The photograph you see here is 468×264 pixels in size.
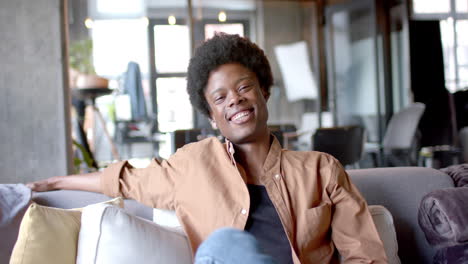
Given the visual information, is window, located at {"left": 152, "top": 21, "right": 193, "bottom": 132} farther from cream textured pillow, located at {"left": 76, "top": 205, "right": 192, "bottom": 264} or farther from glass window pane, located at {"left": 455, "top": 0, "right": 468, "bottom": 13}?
cream textured pillow, located at {"left": 76, "top": 205, "right": 192, "bottom": 264}

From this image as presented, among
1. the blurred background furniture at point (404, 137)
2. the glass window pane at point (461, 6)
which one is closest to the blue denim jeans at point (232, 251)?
the blurred background furniture at point (404, 137)

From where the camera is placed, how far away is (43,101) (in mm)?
2627

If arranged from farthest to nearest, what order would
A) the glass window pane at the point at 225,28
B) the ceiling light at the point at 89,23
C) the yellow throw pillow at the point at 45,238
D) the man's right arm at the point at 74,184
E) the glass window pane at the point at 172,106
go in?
the glass window pane at the point at 225,28, the glass window pane at the point at 172,106, the ceiling light at the point at 89,23, the man's right arm at the point at 74,184, the yellow throw pillow at the point at 45,238

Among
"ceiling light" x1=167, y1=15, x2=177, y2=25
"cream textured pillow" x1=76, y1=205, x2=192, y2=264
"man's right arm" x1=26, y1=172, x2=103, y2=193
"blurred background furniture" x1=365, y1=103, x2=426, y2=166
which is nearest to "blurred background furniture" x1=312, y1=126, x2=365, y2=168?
"blurred background furniture" x1=365, y1=103, x2=426, y2=166

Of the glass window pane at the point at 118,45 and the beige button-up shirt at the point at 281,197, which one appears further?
the glass window pane at the point at 118,45

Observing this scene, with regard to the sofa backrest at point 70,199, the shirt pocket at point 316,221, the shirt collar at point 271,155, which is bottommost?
the shirt pocket at point 316,221

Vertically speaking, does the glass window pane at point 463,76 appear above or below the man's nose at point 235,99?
above

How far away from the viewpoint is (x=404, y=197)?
1.86 metres

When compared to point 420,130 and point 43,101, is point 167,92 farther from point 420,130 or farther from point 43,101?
point 43,101

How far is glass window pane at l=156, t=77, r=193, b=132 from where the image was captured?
660 centimetres

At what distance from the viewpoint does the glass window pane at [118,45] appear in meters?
6.36

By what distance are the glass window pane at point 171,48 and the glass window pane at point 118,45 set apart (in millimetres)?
169

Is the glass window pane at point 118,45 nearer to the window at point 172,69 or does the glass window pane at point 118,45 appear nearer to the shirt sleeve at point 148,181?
the window at point 172,69

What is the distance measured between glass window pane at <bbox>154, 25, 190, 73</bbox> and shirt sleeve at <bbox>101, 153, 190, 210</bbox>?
5143 millimetres
